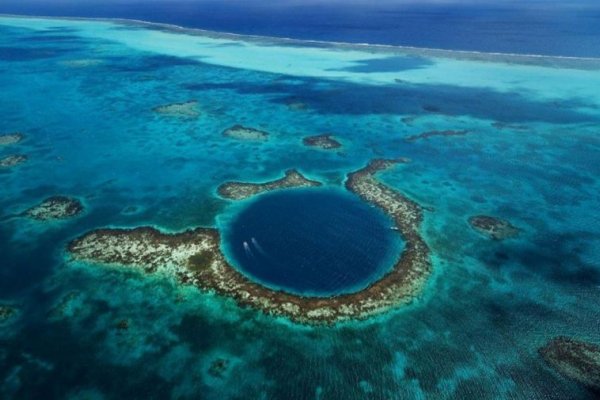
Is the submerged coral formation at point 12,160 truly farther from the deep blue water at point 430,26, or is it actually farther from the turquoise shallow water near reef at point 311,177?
the deep blue water at point 430,26

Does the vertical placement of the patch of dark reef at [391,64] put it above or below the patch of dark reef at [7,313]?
above

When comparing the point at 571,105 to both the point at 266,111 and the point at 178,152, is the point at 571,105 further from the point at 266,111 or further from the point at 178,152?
the point at 178,152

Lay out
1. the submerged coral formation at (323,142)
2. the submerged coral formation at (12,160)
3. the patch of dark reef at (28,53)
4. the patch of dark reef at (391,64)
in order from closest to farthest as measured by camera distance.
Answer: the submerged coral formation at (12,160) → the submerged coral formation at (323,142) → the patch of dark reef at (391,64) → the patch of dark reef at (28,53)

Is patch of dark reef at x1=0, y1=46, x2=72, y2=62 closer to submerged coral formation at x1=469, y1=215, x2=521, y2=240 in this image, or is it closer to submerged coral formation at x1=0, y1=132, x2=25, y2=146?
submerged coral formation at x1=0, y1=132, x2=25, y2=146

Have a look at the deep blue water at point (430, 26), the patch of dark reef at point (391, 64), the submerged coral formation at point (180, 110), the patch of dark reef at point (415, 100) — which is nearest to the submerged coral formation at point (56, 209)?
the submerged coral formation at point (180, 110)

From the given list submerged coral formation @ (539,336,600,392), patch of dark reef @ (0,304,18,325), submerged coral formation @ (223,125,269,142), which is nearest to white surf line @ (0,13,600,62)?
submerged coral formation @ (223,125,269,142)

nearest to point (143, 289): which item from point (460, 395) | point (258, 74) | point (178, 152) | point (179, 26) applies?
point (460, 395)
